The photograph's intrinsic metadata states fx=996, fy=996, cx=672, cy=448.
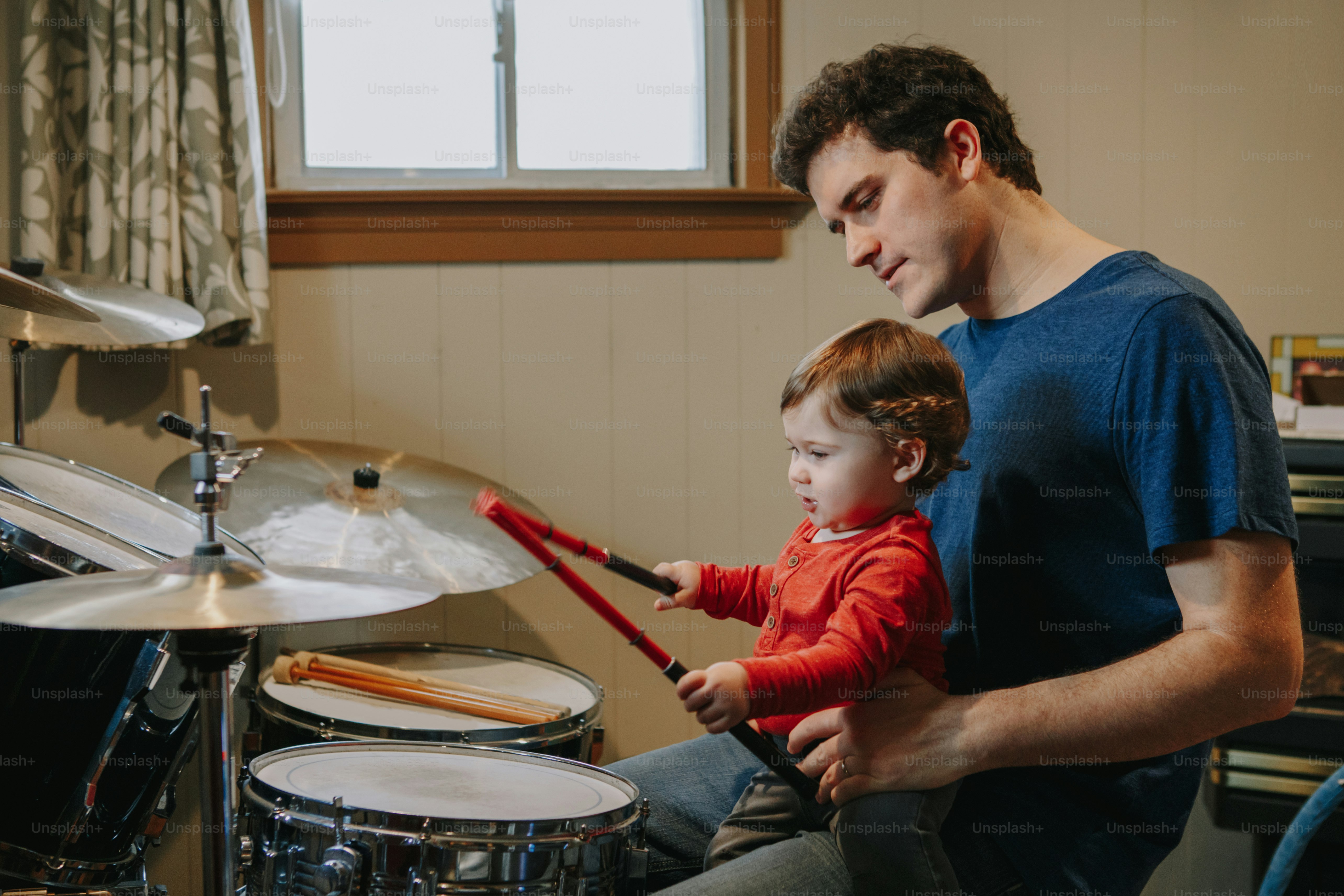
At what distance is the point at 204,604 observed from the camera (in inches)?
29.8

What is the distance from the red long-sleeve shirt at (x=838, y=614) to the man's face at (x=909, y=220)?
25 cm

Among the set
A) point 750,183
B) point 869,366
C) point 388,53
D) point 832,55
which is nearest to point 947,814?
point 869,366

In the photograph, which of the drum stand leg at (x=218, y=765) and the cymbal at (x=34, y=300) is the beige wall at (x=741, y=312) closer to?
the cymbal at (x=34, y=300)

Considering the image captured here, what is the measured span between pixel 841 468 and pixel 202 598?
544mm

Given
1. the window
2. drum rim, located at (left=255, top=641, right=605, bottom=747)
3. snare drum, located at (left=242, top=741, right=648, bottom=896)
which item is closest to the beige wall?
the window

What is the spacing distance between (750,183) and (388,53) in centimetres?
73

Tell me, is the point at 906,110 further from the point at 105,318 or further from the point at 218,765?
the point at 105,318

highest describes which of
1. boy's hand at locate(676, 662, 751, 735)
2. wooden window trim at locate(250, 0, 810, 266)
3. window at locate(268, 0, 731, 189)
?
window at locate(268, 0, 731, 189)

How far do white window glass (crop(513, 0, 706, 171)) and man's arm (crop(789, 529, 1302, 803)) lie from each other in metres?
1.36

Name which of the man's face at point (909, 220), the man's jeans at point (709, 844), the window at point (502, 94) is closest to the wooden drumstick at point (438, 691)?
the man's jeans at point (709, 844)

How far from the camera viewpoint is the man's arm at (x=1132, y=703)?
2.64 feet

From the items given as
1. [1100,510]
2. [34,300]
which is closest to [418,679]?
[34,300]

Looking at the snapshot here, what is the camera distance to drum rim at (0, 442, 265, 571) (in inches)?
40.3

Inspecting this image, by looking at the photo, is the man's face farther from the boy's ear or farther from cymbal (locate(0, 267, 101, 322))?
cymbal (locate(0, 267, 101, 322))
